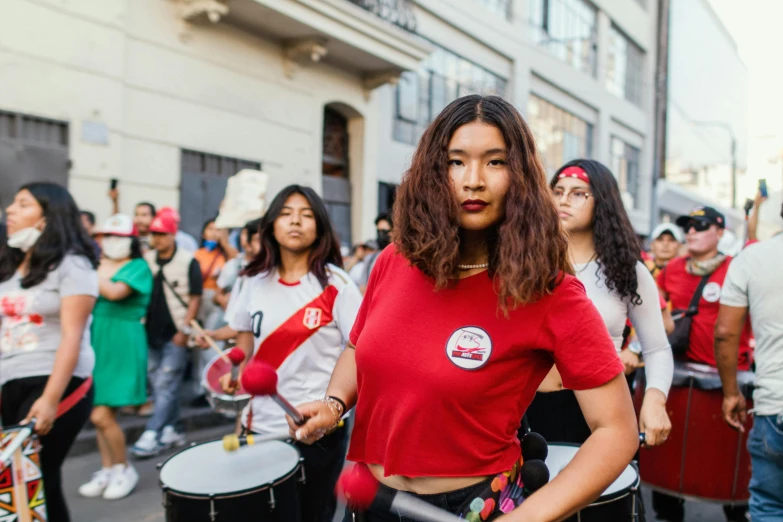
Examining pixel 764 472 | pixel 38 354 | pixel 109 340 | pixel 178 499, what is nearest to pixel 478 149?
pixel 178 499

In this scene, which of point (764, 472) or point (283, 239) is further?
point (283, 239)

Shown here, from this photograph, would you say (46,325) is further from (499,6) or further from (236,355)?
(499,6)

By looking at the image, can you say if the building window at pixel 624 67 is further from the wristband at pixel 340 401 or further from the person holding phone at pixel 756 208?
the wristband at pixel 340 401

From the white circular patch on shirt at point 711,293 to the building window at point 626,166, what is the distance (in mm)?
21530

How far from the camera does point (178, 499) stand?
103 inches

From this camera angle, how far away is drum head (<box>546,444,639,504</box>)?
242 centimetres

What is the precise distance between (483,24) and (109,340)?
44.2 feet

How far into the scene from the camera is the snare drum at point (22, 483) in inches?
113

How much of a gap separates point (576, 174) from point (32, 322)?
9.32 feet

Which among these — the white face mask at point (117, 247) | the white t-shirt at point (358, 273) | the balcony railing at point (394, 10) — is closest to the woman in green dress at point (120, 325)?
the white face mask at point (117, 247)

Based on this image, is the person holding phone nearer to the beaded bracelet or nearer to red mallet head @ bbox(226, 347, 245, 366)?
red mallet head @ bbox(226, 347, 245, 366)

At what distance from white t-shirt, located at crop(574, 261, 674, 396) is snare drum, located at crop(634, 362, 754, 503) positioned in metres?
1.21

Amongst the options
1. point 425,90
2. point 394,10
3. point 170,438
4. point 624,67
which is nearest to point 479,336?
point 170,438

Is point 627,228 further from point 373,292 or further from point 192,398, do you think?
point 192,398
